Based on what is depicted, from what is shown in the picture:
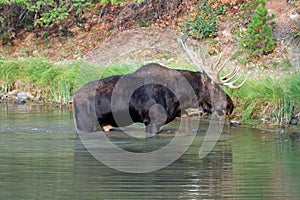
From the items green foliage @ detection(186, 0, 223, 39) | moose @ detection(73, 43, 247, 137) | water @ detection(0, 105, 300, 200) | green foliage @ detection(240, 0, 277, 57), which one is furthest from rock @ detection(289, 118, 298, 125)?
green foliage @ detection(186, 0, 223, 39)

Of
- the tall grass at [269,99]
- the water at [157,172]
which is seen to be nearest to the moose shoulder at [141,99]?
the water at [157,172]

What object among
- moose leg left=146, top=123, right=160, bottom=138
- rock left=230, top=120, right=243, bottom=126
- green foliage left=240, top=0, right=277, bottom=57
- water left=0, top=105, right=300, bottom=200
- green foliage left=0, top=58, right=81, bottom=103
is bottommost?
water left=0, top=105, right=300, bottom=200

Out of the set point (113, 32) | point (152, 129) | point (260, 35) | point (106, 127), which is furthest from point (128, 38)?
point (152, 129)

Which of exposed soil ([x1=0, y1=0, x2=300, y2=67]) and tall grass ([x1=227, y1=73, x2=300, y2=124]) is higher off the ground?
exposed soil ([x1=0, y1=0, x2=300, y2=67])

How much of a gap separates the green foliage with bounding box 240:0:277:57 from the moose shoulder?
23.5 ft

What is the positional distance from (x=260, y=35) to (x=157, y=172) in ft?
38.4

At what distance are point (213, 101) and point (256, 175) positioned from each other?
14.3 feet

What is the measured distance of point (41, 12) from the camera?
2584 centimetres

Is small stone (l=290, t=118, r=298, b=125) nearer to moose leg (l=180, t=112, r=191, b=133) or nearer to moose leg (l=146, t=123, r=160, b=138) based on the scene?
moose leg (l=180, t=112, r=191, b=133)

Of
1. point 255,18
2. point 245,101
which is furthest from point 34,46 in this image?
point 245,101

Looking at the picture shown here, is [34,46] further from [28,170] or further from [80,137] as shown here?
[28,170]

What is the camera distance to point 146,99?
12.5 metres

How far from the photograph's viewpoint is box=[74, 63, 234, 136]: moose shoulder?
12.4 m

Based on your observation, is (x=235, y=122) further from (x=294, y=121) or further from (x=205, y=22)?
(x=205, y=22)
